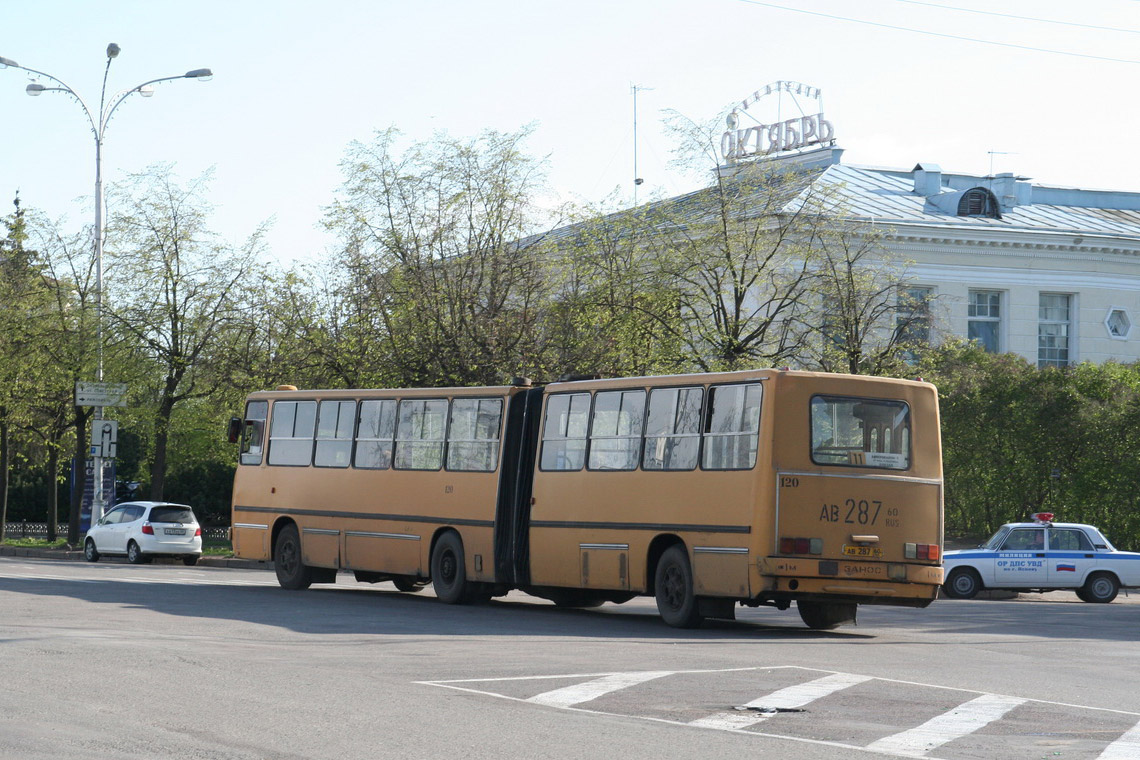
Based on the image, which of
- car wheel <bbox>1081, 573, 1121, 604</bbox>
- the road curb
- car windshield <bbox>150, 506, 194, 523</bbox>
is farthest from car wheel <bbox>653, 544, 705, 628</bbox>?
car windshield <bbox>150, 506, 194, 523</bbox>

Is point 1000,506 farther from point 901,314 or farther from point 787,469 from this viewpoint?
point 787,469

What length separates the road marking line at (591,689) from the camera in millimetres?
11148

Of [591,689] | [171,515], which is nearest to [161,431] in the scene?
[171,515]

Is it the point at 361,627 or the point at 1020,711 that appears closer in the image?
the point at 1020,711

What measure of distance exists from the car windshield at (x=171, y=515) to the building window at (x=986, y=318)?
28069 millimetres

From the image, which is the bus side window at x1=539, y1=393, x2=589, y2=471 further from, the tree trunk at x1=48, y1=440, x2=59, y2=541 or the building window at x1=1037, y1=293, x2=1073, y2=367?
the building window at x1=1037, y1=293, x2=1073, y2=367

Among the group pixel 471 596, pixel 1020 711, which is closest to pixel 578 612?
pixel 471 596

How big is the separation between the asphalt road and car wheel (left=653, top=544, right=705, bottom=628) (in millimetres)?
383

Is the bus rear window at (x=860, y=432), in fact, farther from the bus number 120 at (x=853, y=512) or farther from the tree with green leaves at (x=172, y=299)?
the tree with green leaves at (x=172, y=299)

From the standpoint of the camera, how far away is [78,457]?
4659 centimetres

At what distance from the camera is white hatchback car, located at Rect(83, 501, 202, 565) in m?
37.2

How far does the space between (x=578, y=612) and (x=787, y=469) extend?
5208 mm

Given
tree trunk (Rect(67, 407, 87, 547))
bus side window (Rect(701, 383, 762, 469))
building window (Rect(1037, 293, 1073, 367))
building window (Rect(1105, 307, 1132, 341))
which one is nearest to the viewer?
bus side window (Rect(701, 383, 762, 469))

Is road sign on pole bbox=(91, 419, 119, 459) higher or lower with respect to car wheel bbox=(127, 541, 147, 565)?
higher
